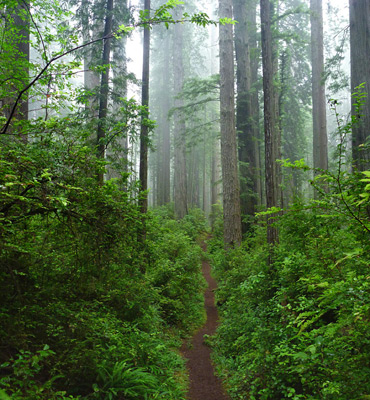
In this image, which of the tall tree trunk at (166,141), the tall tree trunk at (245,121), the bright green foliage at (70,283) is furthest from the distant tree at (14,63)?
the tall tree trunk at (166,141)

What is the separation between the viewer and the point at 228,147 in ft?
33.7

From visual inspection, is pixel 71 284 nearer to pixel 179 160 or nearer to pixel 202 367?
pixel 202 367

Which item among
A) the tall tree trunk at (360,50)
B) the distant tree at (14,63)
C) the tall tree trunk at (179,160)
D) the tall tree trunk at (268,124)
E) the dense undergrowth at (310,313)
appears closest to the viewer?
the dense undergrowth at (310,313)

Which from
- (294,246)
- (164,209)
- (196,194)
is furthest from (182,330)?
(196,194)

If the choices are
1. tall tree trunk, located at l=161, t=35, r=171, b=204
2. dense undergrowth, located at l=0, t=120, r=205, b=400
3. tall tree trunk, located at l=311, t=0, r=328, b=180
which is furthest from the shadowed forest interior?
tall tree trunk, located at l=161, t=35, r=171, b=204

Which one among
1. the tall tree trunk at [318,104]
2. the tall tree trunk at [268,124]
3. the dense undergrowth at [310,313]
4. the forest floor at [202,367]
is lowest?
the forest floor at [202,367]

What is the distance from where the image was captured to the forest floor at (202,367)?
453 centimetres

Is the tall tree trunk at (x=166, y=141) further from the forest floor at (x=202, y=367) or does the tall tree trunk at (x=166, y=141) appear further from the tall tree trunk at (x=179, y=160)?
the forest floor at (x=202, y=367)

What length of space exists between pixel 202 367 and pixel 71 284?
3.06 m

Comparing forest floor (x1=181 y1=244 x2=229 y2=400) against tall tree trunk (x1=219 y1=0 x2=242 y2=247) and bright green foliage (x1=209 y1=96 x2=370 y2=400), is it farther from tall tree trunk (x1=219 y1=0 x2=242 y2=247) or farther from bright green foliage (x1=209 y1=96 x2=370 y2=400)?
tall tree trunk (x1=219 y1=0 x2=242 y2=247)

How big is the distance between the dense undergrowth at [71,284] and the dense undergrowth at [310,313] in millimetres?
1322

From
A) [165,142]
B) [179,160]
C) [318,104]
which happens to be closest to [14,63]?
[179,160]

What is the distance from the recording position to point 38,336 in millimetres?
3477

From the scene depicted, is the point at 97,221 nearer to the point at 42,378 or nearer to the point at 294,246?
the point at 42,378
